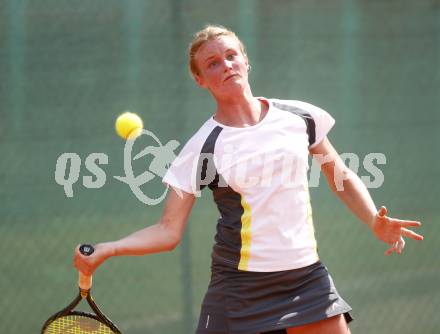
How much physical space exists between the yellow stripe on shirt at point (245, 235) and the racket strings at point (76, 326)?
0.53 metres

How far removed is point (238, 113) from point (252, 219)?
0.39m

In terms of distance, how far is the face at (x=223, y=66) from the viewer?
3.17m

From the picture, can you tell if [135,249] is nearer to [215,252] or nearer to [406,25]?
[215,252]

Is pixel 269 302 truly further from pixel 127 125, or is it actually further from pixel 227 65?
pixel 127 125

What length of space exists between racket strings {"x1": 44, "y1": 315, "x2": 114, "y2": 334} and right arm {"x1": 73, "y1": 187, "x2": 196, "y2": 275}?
35 centimetres

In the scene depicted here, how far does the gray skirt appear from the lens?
120 inches

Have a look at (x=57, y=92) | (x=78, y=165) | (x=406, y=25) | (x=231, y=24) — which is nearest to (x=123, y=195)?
(x=78, y=165)

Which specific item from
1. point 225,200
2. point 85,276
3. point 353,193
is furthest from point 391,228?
point 85,276

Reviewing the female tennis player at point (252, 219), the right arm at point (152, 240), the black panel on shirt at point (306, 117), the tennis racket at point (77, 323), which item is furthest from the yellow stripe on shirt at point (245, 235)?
the tennis racket at point (77, 323)

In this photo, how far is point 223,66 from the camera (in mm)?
3178

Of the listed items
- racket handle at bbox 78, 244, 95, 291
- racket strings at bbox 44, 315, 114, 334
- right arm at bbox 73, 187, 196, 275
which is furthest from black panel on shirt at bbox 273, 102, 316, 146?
racket strings at bbox 44, 315, 114, 334

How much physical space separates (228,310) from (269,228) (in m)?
0.32

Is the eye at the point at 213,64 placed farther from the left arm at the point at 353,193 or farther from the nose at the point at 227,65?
the left arm at the point at 353,193

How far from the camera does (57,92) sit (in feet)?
14.5
